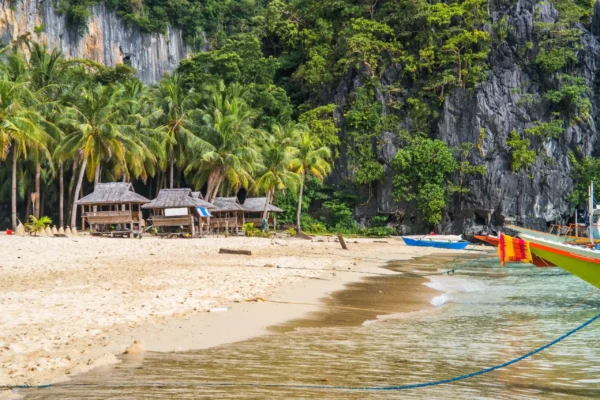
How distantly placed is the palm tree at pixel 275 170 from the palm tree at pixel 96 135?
9.36 metres

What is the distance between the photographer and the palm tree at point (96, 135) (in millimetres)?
32094

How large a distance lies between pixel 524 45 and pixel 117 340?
1729 inches

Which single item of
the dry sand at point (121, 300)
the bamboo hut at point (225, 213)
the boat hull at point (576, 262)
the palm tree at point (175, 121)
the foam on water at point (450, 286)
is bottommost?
the foam on water at point (450, 286)

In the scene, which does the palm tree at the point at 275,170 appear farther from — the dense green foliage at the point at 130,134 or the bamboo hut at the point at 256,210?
the bamboo hut at the point at 256,210

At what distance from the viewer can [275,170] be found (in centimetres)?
4169

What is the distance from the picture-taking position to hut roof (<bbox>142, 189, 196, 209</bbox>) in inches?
1284

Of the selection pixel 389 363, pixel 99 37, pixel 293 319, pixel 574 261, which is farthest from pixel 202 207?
pixel 389 363

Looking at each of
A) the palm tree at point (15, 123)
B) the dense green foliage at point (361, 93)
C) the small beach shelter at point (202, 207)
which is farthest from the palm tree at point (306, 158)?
the palm tree at point (15, 123)

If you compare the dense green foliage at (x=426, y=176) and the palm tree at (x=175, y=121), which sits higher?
the palm tree at (x=175, y=121)

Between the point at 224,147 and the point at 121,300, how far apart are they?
92.4 ft

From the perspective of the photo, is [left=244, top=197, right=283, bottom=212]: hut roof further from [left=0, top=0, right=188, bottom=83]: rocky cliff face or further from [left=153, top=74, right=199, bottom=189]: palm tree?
[left=0, top=0, right=188, bottom=83]: rocky cliff face

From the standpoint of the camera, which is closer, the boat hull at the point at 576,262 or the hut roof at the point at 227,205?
the boat hull at the point at 576,262

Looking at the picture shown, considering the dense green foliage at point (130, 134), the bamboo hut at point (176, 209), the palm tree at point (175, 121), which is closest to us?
the dense green foliage at point (130, 134)

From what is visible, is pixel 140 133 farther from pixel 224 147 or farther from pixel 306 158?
pixel 306 158
